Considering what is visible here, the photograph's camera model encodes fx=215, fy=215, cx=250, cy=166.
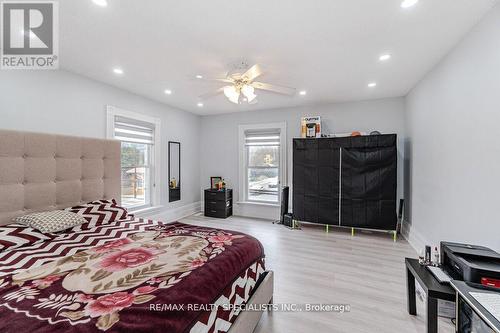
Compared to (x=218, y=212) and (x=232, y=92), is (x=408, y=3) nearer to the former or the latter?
(x=232, y=92)

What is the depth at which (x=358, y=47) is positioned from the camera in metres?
2.31

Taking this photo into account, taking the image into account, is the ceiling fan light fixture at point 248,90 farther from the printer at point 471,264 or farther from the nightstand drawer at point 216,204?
the nightstand drawer at point 216,204

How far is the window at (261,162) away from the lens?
4938 millimetres

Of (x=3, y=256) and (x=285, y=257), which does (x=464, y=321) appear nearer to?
(x=285, y=257)

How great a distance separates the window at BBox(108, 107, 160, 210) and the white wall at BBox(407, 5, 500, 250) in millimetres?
4417

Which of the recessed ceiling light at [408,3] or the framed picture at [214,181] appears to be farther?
the framed picture at [214,181]

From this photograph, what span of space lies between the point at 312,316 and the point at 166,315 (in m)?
1.47

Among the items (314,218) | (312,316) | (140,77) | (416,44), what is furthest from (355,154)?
(140,77)

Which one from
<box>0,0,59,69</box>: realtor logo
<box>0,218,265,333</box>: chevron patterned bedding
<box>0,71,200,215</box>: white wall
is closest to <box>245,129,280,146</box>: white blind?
<box>0,71,200,215</box>: white wall

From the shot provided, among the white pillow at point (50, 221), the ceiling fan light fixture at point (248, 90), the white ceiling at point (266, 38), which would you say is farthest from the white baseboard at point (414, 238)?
the white pillow at point (50, 221)

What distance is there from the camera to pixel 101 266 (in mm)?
1281

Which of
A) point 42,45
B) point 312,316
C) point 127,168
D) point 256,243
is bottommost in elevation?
point 312,316

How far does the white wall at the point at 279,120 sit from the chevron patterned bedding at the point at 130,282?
339 cm

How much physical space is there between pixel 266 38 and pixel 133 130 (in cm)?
287
